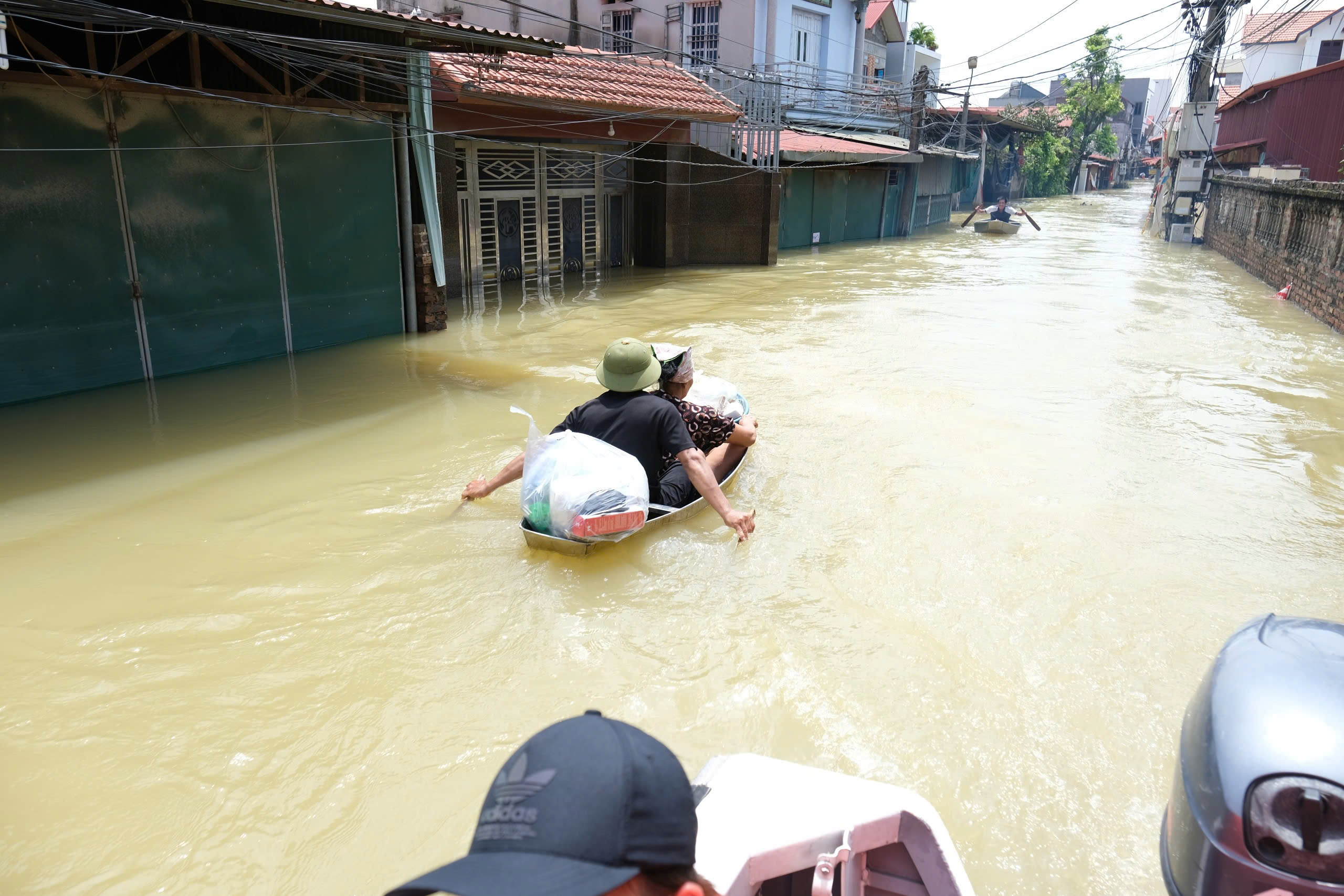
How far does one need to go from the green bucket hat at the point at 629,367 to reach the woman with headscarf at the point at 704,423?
47 centimetres

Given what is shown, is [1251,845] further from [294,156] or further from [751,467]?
[294,156]

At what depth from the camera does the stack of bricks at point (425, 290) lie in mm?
11398

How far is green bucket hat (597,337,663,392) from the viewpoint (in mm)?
5238

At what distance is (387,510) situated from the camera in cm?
612

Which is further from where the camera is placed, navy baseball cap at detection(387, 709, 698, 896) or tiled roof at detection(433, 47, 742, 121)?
tiled roof at detection(433, 47, 742, 121)

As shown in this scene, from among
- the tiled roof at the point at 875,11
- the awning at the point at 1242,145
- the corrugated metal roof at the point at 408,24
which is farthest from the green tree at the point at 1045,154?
the corrugated metal roof at the point at 408,24

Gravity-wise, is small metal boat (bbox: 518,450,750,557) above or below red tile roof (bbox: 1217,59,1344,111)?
below

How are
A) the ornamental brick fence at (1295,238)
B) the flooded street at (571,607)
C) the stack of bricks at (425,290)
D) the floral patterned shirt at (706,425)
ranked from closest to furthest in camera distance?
the flooded street at (571,607) < the floral patterned shirt at (706,425) < the stack of bricks at (425,290) < the ornamental brick fence at (1295,238)

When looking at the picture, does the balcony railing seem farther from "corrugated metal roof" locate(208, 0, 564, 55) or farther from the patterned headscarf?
the patterned headscarf

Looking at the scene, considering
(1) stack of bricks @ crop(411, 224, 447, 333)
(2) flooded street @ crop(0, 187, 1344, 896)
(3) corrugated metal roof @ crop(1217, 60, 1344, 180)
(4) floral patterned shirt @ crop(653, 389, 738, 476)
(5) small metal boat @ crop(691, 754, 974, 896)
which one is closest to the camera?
(5) small metal boat @ crop(691, 754, 974, 896)

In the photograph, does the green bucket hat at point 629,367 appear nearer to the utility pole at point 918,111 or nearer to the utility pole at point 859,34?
the utility pole at point 918,111

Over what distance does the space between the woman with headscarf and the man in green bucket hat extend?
0.42m

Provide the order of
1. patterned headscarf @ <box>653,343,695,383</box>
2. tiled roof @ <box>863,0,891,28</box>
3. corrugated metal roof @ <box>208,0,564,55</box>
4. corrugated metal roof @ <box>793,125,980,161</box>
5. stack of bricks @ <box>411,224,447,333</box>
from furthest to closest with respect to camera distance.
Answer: tiled roof @ <box>863,0,891,28</box>, corrugated metal roof @ <box>793,125,980,161</box>, stack of bricks @ <box>411,224,447,333</box>, corrugated metal roof @ <box>208,0,564,55</box>, patterned headscarf @ <box>653,343,695,383</box>

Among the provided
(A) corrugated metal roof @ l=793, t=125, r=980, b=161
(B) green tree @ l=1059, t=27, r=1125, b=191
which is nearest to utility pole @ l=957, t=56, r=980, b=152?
(A) corrugated metal roof @ l=793, t=125, r=980, b=161
